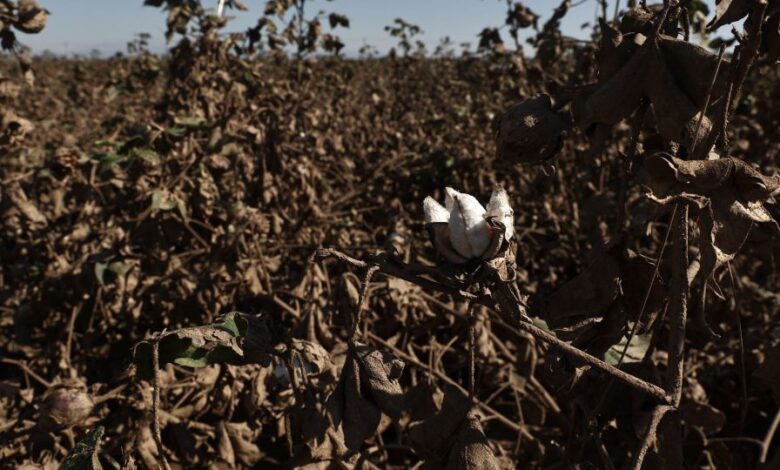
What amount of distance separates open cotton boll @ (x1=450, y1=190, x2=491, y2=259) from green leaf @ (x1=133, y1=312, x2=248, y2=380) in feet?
1.15

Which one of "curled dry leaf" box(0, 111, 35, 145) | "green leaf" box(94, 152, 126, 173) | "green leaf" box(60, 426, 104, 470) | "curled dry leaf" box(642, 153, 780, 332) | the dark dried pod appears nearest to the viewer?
"curled dry leaf" box(642, 153, 780, 332)

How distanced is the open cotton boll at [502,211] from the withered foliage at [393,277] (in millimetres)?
28

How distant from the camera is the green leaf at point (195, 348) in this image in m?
0.83

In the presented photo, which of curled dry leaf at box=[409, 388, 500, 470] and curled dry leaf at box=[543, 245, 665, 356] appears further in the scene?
curled dry leaf at box=[543, 245, 665, 356]

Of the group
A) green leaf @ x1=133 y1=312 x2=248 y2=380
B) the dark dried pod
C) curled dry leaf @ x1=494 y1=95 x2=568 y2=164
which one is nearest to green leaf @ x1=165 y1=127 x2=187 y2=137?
the dark dried pod

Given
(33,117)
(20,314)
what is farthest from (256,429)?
(33,117)

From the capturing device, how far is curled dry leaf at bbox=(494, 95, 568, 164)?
2.73 feet

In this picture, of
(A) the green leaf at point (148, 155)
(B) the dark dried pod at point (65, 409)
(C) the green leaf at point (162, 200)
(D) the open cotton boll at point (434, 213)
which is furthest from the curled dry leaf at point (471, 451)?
(A) the green leaf at point (148, 155)

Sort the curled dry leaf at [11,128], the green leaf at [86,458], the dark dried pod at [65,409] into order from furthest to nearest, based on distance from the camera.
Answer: the curled dry leaf at [11,128], the dark dried pod at [65,409], the green leaf at [86,458]

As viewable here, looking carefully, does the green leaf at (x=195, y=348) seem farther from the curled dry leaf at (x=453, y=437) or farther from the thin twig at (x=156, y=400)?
the curled dry leaf at (x=453, y=437)

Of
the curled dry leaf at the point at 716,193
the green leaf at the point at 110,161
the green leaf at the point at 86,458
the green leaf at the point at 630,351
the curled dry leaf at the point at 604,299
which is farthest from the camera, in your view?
the green leaf at the point at 110,161

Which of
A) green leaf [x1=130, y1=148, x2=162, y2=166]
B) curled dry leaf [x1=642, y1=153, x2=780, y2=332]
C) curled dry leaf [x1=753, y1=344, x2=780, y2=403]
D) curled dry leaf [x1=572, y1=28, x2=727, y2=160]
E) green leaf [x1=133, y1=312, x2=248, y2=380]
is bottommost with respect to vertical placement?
green leaf [x1=133, y1=312, x2=248, y2=380]

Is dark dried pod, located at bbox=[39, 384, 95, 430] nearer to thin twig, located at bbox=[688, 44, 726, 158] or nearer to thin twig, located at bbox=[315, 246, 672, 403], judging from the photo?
thin twig, located at bbox=[315, 246, 672, 403]

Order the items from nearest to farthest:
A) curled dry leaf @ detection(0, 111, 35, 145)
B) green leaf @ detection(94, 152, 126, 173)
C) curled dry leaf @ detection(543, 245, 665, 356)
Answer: curled dry leaf @ detection(543, 245, 665, 356) → curled dry leaf @ detection(0, 111, 35, 145) → green leaf @ detection(94, 152, 126, 173)
